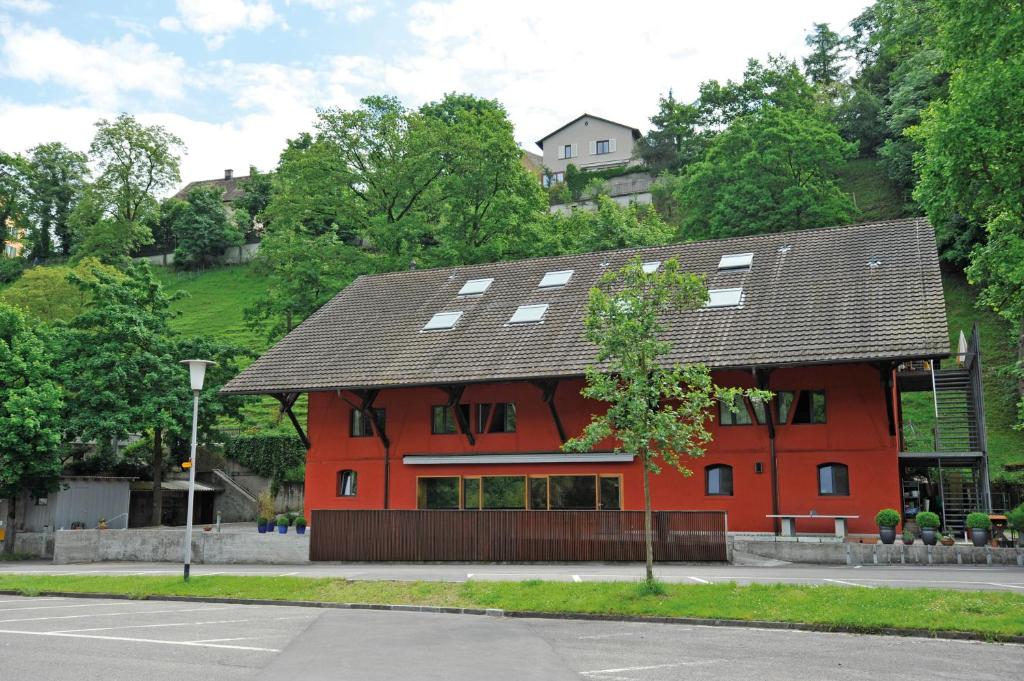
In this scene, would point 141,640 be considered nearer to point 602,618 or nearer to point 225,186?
point 602,618

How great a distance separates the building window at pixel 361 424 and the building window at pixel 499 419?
3586 mm

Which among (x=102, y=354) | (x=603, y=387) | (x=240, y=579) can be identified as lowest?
(x=240, y=579)

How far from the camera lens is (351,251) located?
41750 mm

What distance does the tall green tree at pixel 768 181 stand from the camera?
155 feet

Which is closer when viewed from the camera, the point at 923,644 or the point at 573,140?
the point at 923,644

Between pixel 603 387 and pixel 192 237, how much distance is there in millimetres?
79519

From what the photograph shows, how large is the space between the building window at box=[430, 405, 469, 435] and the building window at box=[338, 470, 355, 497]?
3430mm

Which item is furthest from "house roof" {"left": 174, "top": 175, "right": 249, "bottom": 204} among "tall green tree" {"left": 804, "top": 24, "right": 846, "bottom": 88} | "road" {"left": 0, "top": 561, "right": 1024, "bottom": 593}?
"road" {"left": 0, "top": 561, "right": 1024, "bottom": 593}

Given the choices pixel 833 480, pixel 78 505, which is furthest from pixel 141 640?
pixel 78 505

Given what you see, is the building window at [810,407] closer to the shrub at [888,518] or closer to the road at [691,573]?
the shrub at [888,518]

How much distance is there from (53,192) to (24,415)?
68.9m

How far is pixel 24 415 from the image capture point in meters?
30.4

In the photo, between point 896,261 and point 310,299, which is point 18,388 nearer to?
point 310,299

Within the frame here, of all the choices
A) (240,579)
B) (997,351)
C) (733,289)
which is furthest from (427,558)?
(997,351)
